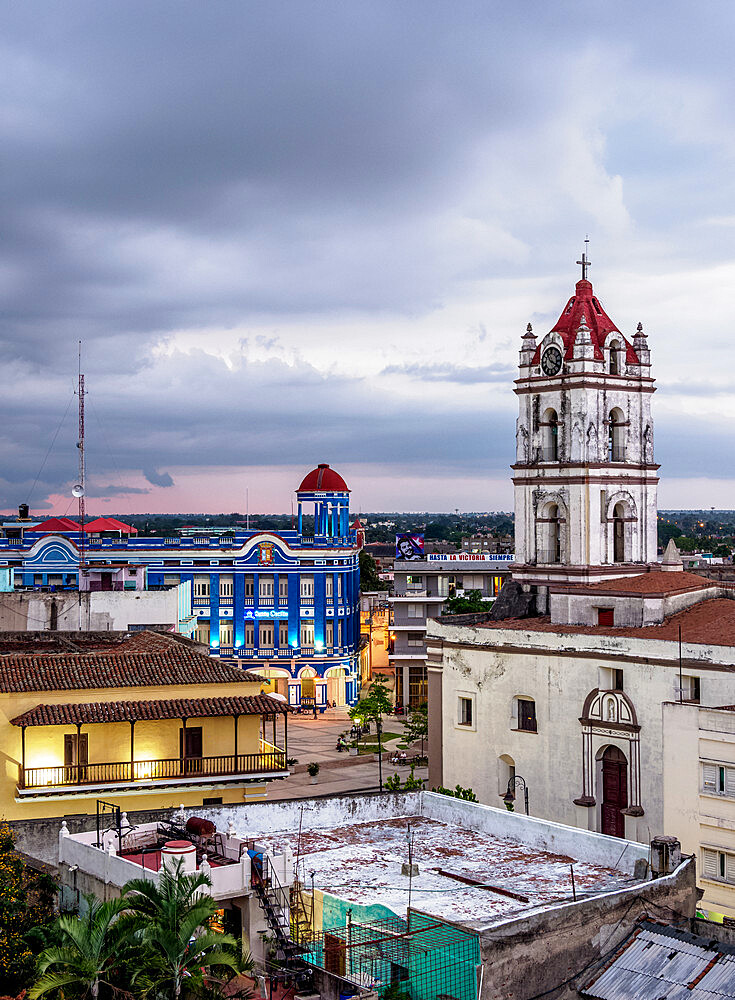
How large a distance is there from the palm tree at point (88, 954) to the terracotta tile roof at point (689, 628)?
24.8m

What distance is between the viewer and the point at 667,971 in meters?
20.5

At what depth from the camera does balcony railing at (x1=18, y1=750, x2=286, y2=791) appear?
32.9 metres

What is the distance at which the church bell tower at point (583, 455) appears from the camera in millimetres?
48625

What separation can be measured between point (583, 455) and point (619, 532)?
3.76m

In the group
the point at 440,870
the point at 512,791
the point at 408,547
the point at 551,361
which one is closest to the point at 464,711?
the point at 512,791

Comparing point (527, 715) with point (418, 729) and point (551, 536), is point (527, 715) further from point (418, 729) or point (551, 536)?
point (418, 729)

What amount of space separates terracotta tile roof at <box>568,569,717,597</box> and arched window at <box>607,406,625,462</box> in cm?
536

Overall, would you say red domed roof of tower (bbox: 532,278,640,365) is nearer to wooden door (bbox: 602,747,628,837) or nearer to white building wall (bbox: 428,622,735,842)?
white building wall (bbox: 428,622,735,842)

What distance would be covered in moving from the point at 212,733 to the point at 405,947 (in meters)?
15.7

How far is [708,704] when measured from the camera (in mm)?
38531

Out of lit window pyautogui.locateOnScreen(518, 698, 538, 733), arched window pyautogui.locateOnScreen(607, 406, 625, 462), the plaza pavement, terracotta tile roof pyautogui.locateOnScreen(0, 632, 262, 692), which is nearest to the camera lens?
terracotta tile roof pyautogui.locateOnScreen(0, 632, 262, 692)

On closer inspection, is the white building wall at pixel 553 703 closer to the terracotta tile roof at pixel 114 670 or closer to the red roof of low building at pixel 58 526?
the terracotta tile roof at pixel 114 670

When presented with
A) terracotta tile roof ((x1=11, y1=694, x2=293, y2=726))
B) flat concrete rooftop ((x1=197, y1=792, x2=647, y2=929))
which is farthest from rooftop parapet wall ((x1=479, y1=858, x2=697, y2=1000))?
terracotta tile roof ((x1=11, y1=694, x2=293, y2=726))

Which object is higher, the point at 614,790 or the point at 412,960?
the point at 412,960
